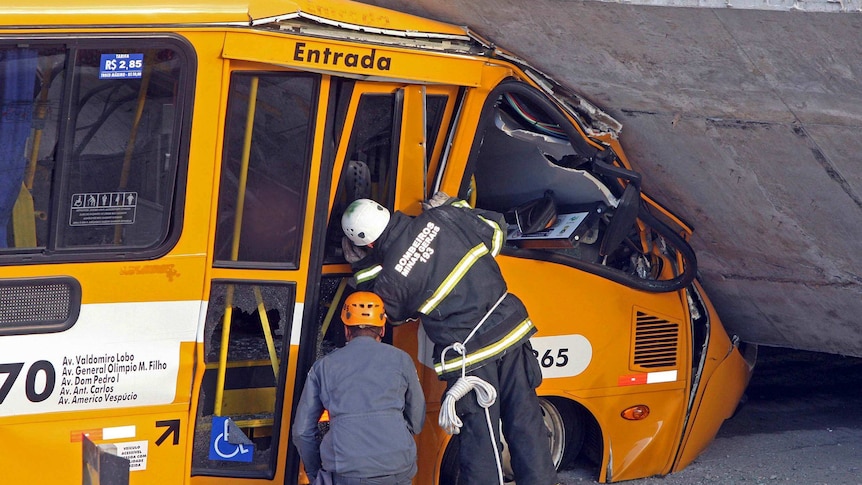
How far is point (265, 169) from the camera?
434 cm

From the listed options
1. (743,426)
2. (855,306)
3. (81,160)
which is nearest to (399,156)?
(81,160)

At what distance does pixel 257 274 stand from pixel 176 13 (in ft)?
3.51

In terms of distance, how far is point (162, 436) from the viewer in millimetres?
4219

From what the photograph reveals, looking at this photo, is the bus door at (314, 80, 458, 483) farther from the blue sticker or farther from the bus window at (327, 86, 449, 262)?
the blue sticker

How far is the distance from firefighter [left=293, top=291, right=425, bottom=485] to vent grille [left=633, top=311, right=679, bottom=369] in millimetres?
1547

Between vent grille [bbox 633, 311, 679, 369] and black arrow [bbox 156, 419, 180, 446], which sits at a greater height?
vent grille [bbox 633, 311, 679, 369]

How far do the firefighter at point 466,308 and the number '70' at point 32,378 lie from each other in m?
1.29

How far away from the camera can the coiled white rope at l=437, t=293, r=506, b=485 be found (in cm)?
462

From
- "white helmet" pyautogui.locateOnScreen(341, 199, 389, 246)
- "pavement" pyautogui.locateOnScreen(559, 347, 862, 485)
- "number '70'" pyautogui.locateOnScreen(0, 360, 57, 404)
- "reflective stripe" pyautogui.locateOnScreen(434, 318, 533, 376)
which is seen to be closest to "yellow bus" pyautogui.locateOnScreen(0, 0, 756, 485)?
"number '70'" pyautogui.locateOnScreen(0, 360, 57, 404)

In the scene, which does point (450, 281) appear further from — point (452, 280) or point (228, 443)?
point (228, 443)

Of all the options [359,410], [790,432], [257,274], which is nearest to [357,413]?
[359,410]

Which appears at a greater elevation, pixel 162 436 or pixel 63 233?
pixel 63 233

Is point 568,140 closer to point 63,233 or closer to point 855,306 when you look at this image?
point 855,306

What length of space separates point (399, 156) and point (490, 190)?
98 centimetres
